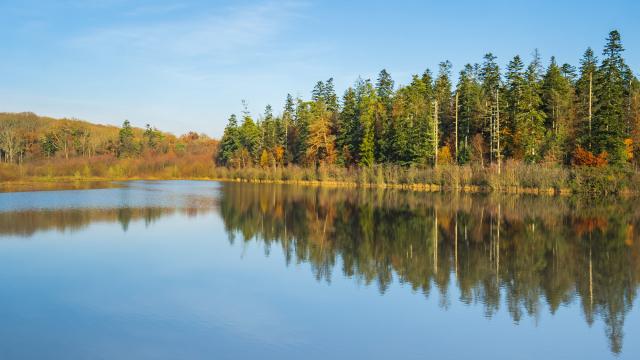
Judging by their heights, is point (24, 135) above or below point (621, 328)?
above

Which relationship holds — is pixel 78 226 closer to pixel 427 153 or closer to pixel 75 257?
pixel 75 257

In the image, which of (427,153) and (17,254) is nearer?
(17,254)

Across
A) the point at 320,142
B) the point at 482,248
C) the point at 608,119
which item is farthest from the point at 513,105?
the point at 482,248

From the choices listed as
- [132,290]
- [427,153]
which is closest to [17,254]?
[132,290]

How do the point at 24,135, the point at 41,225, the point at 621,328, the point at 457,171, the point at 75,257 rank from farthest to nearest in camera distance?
the point at 24,135 < the point at 457,171 < the point at 41,225 < the point at 75,257 < the point at 621,328

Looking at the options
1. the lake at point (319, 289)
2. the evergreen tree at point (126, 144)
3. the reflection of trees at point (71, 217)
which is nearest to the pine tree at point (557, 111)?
the lake at point (319, 289)

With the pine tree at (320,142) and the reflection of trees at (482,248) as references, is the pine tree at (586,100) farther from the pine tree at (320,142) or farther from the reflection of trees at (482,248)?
the pine tree at (320,142)

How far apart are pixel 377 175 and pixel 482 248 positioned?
38.8m

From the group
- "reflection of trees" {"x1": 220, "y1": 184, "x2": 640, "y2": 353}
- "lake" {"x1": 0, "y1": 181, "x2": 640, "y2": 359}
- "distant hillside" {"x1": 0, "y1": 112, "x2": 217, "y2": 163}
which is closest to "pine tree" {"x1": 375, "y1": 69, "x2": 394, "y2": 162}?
"reflection of trees" {"x1": 220, "y1": 184, "x2": 640, "y2": 353}

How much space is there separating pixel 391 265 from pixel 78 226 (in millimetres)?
14601

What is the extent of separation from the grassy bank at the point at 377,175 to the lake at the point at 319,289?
61.0 ft

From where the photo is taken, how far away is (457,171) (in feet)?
158

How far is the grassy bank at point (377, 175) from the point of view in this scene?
1629 inches

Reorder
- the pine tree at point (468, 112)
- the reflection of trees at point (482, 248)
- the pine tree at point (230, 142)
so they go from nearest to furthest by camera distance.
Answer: the reflection of trees at point (482, 248), the pine tree at point (468, 112), the pine tree at point (230, 142)
